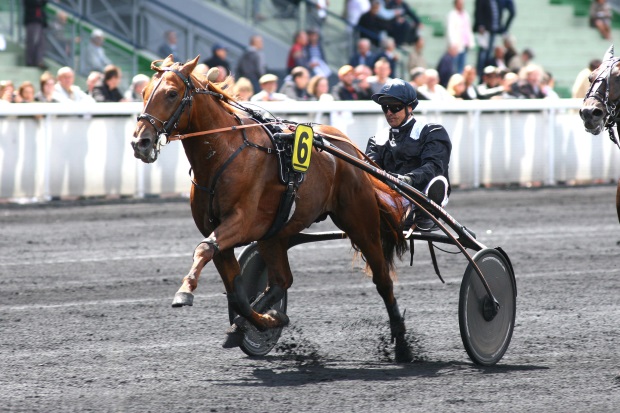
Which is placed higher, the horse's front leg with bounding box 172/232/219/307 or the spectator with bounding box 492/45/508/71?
the spectator with bounding box 492/45/508/71

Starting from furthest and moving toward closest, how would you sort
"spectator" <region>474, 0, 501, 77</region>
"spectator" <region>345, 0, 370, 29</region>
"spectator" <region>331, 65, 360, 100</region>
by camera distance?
"spectator" <region>474, 0, 501, 77</region> < "spectator" <region>345, 0, 370, 29</region> < "spectator" <region>331, 65, 360, 100</region>

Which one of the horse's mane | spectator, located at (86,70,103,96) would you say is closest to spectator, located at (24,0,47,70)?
spectator, located at (86,70,103,96)

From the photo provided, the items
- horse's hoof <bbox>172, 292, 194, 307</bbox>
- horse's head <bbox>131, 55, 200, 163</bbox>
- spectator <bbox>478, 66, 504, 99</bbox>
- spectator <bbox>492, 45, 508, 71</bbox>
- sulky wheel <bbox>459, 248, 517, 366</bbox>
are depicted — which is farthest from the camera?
spectator <bbox>492, 45, 508, 71</bbox>

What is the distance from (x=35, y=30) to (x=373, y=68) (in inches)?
195

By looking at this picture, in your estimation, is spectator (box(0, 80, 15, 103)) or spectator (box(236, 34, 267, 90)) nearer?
spectator (box(0, 80, 15, 103))

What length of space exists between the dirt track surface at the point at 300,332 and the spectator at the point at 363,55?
606 centimetres

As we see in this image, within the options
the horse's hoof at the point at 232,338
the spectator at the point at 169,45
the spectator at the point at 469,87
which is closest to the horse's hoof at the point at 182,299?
the horse's hoof at the point at 232,338

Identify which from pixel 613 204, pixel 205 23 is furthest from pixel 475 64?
pixel 613 204

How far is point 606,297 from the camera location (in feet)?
28.5

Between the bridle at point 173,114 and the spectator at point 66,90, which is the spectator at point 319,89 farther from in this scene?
the bridle at point 173,114

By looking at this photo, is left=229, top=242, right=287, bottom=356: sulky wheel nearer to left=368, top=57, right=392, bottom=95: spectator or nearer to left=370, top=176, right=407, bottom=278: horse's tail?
left=370, top=176, right=407, bottom=278: horse's tail

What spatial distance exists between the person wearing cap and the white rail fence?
6.91m

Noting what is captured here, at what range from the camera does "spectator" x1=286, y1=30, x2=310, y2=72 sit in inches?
693

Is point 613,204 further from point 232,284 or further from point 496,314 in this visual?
point 232,284
